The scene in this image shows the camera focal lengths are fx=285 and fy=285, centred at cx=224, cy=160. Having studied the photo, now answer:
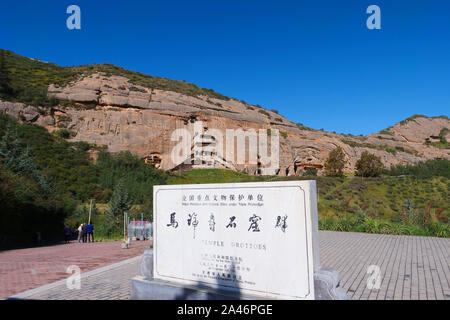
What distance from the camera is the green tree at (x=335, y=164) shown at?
1627 inches

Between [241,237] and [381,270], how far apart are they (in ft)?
16.5

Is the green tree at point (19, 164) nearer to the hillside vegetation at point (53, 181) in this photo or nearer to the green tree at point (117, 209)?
the hillside vegetation at point (53, 181)

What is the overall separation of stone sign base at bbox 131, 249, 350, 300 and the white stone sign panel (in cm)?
10

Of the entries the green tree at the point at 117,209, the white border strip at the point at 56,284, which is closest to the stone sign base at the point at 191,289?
the white border strip at the point at 56,284

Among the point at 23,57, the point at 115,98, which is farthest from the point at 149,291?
the point at 23,57

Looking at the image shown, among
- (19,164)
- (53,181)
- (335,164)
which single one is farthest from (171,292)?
(335,164)

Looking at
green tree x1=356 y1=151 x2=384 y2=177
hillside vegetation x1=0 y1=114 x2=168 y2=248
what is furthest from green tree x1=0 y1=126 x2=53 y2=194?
green tree x1=356 y1=151 x2=384 y2=177

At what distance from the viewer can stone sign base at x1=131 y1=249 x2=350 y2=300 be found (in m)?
3.69

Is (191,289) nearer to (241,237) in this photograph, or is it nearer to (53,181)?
(241,237)

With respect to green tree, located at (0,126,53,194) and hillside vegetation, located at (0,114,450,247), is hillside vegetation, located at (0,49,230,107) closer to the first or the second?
hillside vegetation, located at (0,114,450,247)

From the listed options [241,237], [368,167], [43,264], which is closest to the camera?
[241,237]

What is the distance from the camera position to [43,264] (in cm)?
848

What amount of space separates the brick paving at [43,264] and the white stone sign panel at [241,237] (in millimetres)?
3425
